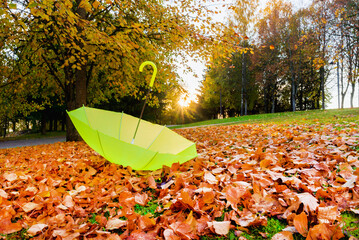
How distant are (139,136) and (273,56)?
2268 cm

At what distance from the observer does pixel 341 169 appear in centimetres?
207

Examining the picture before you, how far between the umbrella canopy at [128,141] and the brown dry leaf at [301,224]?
4.49 feet

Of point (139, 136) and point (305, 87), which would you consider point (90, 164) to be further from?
point (305, 87)

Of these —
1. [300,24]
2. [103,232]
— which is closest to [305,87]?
[300,24]

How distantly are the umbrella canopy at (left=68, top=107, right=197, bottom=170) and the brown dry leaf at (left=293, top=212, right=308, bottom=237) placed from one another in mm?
1368

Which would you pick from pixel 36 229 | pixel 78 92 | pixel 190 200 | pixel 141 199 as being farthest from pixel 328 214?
pixel 78 92

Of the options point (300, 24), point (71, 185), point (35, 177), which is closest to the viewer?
point (71, 185)

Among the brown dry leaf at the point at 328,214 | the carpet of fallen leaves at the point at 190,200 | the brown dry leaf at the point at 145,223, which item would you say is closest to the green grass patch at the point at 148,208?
the carpet of fallen leaves at the point at 190,200

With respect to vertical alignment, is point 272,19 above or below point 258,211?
above

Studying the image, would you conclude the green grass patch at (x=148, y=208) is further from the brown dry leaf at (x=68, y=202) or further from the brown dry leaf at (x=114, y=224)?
the brown dry leaf at (x=68, y=202)

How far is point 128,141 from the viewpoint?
10.6 feet

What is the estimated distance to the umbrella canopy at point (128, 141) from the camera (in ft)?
7.50

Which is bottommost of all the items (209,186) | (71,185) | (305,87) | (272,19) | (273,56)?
(71,185)

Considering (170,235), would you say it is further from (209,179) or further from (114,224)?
(209,179)
